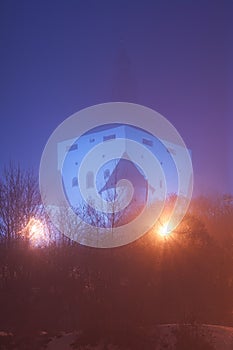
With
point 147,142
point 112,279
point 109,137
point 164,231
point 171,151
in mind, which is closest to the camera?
point 112,279

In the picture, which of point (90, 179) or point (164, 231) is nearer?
point (164, 231)

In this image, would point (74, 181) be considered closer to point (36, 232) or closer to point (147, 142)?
point (147, 142)

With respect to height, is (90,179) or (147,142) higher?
(147,142)

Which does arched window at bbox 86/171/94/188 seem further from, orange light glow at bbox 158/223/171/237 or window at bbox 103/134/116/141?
orange light glow at bbox 158/223/171/237

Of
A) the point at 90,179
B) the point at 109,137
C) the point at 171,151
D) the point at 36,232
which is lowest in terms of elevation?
the point at 36,232

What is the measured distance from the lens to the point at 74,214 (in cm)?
2691

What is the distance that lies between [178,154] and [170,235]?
3222 cm

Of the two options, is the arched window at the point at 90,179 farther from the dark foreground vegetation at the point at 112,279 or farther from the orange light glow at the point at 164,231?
the dark foreground vegetation at the point at 112,279

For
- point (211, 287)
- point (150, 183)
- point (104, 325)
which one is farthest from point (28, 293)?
point (150, 183)

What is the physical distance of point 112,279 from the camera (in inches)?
913

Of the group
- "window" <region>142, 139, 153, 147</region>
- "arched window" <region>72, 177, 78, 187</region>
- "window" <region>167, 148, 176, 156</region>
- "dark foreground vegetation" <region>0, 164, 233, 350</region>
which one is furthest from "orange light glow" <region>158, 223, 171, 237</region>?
"window" <region>167, 148, 176, 156</region>

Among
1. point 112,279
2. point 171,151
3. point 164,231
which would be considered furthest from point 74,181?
point 112,279

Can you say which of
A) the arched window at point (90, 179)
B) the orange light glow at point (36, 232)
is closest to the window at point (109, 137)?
the arched window at point (90, 179)

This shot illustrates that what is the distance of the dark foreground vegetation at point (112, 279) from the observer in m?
20.8
